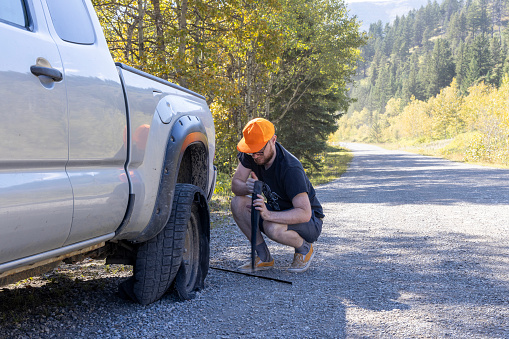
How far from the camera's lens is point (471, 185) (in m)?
14.3

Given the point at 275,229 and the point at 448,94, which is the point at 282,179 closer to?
the point at 275,229

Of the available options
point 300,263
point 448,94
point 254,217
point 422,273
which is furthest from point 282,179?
point 448,94

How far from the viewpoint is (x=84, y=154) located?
Result: 2480mm

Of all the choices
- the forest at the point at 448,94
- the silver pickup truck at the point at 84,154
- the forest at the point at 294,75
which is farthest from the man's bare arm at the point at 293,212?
the forest at the point at 448,94

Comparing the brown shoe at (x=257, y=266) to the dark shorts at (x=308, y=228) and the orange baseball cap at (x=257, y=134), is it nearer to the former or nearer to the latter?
the dark shorts at (x=308, y=228)

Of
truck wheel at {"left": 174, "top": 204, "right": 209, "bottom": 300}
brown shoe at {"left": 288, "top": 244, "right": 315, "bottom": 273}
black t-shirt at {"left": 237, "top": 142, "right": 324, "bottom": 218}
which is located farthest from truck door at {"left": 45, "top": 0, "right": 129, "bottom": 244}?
brown shoe at {"left": 288, "top": 244, "right": 315, "bottom": 273}

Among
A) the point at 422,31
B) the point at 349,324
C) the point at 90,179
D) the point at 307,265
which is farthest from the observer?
the point at 422,31

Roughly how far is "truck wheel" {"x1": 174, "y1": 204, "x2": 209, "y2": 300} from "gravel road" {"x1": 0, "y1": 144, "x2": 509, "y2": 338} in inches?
5.1

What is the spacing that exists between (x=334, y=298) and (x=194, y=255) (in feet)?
4.06

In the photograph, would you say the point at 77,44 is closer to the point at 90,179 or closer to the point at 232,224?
the point at 90,179

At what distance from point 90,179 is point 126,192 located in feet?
1.22

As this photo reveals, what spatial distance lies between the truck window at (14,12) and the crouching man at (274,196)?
92.4 inches

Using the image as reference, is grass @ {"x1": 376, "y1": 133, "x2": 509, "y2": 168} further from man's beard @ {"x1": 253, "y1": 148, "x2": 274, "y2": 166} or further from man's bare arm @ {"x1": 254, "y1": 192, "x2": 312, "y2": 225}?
man's beard @ {"x1": 253, "y1": 148, "x2": 274, "y2": 166}

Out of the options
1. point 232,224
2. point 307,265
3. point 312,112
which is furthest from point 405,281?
point 312,112
